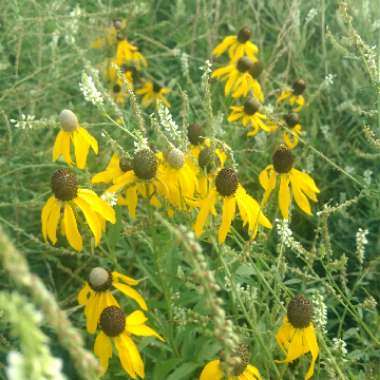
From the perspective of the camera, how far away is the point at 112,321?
47.9 inches

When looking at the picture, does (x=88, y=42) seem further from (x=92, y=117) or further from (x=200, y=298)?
(x=200, y=298)

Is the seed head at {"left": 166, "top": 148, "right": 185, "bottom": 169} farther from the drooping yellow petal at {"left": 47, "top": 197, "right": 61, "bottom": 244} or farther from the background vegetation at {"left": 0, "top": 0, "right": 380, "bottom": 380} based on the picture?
the drooping yellow petal at {"left": 47, "top": 197, "right": 61, "bottom": 244}

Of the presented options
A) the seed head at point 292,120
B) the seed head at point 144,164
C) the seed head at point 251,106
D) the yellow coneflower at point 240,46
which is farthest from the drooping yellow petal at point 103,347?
the yellow coneflower at point 240,46

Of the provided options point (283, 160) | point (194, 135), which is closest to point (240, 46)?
point (194, 135)

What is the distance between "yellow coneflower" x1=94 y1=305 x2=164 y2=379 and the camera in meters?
1.21

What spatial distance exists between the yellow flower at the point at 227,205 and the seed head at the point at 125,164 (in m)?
0.18

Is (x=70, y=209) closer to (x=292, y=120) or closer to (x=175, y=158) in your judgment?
(x=175, y=158)

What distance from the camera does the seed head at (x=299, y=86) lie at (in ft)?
8.21

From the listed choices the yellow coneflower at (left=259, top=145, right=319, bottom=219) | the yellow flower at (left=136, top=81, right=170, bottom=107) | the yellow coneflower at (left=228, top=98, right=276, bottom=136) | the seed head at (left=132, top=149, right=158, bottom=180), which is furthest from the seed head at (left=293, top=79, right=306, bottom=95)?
the seed head at (left=132, top=149, right=158, bottom=180)

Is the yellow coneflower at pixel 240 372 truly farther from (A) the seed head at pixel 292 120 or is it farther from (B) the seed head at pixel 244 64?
(B) the seed head at pixel 244 64

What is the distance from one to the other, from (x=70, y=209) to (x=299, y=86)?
4.64ft

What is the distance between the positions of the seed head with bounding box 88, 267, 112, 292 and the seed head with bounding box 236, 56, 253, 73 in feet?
4.39

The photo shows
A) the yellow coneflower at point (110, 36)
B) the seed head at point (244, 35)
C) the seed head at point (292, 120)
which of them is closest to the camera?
the seed head at point (292, 120)

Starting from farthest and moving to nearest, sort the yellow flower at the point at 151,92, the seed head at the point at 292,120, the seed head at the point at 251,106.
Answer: the yellow flower at the point at 151,92 → the seed head at the point at 292,120 → the seed head at the point at 251,106
